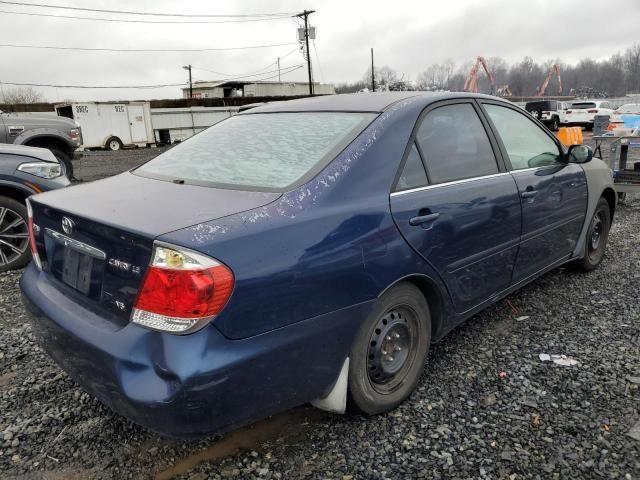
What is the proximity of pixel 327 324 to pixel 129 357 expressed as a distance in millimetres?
769

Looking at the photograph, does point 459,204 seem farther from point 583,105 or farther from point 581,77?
point 581,77

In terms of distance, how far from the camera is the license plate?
2.10 m

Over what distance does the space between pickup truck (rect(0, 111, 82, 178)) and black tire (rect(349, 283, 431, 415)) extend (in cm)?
851

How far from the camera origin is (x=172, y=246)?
1763 mm

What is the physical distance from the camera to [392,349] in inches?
99.7

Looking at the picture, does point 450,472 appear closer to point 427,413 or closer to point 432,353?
point 427,413

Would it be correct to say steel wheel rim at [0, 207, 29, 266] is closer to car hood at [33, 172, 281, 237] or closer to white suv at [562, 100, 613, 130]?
car hood at [33, 172, 281, 237]

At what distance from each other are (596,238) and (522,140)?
1.68 meters

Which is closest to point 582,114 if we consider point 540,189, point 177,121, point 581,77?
point 177,121

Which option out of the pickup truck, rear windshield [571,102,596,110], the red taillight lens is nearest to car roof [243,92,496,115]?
the red taillight lens

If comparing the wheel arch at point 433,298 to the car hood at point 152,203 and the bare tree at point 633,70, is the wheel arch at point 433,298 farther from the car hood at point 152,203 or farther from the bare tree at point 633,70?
the bare tree at point 633,70

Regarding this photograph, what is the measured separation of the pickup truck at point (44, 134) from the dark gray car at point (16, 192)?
15.0ft

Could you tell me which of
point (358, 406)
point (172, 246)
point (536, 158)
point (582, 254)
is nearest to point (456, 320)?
point (358, 406)

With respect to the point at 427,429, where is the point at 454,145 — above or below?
above
